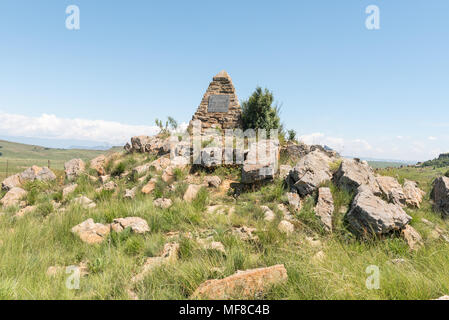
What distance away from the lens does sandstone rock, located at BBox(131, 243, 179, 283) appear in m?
3.35

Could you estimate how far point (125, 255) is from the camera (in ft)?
13.6

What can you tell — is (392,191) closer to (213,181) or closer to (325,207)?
(325,207)

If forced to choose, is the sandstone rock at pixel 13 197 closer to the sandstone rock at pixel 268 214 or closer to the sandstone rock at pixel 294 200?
the sandstone rock at pixel 268 214

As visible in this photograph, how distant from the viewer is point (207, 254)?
12.5 feet

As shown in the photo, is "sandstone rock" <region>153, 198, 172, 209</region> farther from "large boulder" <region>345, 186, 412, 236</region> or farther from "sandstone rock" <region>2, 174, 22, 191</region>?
"sandstone rock" <region>2, 174, 22, 191</region>

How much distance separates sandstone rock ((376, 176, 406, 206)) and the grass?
80 cm

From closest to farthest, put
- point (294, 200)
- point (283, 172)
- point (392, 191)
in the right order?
point (294, 200) < point (392, 191) < point (283, 172)

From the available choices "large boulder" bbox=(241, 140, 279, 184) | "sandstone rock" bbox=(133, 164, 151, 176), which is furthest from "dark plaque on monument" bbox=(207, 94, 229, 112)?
"large boulder" bbox=(241, 140, 279, 184)

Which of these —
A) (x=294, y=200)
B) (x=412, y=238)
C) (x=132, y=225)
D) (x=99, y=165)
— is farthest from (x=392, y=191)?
(x=99, y=165)

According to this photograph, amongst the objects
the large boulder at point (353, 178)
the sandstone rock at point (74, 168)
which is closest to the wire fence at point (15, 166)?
the sandstone rock at point (74, 168)

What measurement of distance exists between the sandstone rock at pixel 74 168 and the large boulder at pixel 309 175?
10.7m

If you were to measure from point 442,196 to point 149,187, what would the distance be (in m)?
10.3

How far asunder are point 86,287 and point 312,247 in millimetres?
3895
